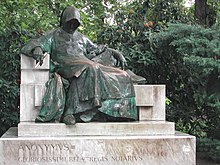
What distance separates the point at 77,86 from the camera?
19.1ft

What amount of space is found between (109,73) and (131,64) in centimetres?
311

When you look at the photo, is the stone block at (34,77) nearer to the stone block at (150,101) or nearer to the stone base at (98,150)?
the stone base at (98,150)

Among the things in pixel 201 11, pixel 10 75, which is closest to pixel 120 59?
pixel 10 75

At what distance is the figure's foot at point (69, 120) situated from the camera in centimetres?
559

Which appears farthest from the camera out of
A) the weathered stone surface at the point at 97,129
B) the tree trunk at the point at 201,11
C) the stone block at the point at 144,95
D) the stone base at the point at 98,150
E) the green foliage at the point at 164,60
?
the tree trunk at the point at 201,11

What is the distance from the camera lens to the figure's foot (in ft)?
18.4

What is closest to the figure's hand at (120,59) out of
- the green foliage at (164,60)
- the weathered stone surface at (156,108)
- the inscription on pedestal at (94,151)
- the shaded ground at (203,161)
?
the weathered stone surface at (156,108)

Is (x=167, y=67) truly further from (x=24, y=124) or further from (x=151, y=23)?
(x=24, y=124)

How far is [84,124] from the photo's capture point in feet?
18.5

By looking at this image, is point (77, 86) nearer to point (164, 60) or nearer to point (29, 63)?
point (29, 63)

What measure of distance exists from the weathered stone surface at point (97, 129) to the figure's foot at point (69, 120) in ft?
0.16

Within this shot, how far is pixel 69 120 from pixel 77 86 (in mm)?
482

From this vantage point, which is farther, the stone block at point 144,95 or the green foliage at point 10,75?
the green foliage at point 10,75

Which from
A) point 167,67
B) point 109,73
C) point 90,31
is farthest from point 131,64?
point 109,73
